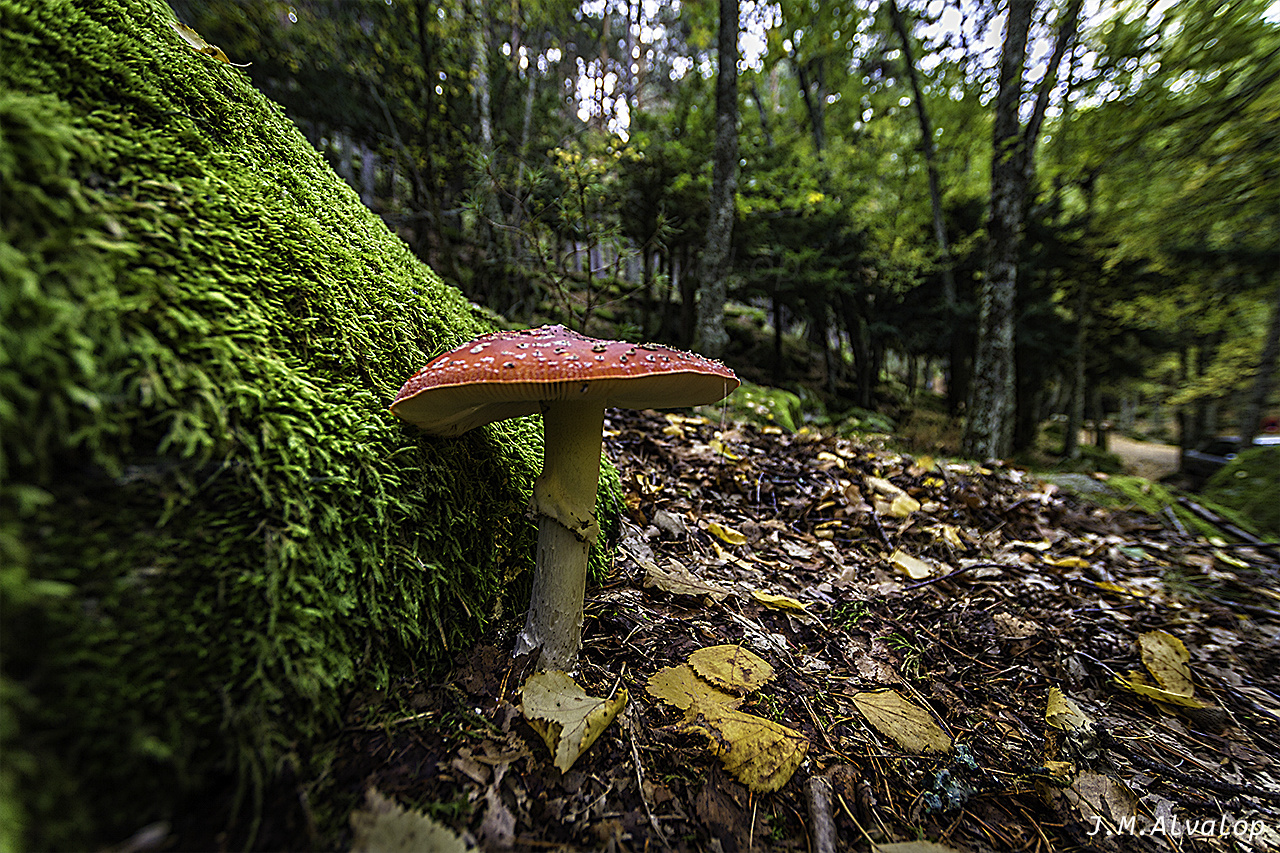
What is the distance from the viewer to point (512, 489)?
176 cm

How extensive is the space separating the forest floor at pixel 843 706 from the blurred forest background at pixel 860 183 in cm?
273

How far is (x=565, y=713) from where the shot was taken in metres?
1.24

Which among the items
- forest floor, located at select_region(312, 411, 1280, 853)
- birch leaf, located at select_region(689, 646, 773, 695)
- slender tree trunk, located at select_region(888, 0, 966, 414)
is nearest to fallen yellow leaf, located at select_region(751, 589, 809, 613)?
forest floor, located at select_region(312, 411, 1280, 853)

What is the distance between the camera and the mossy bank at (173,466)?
2.20 ft

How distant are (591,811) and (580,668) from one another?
0.44 m

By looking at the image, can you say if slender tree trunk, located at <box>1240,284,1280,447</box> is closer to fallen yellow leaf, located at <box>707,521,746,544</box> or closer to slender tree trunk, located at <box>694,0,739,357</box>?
slender tree trunk, located at <box>694,0,739,357</box>

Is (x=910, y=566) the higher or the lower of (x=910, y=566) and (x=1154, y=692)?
the higher

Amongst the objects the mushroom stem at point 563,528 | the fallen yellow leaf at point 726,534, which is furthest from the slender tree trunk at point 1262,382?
the mushroom stem at point 563,528

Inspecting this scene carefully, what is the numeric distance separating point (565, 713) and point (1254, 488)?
827 centimetres

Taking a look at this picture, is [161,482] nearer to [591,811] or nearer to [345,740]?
[345,740]

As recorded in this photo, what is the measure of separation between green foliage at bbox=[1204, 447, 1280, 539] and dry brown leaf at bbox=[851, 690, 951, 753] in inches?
238

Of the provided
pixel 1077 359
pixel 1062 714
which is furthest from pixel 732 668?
pixel 1077 359

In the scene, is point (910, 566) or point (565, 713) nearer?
point (565, 713)

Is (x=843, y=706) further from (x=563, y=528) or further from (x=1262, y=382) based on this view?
(x=1262, y=382)
